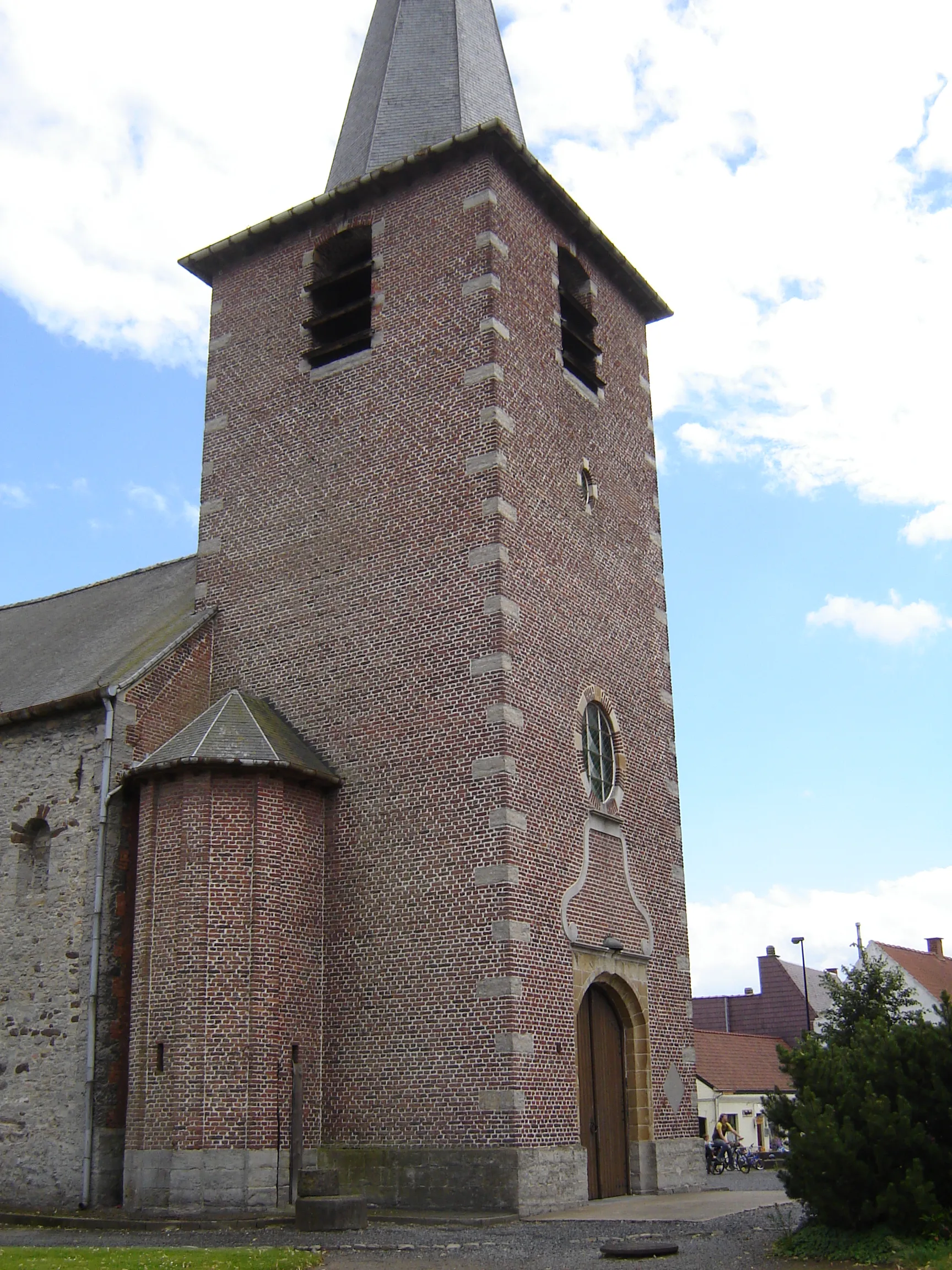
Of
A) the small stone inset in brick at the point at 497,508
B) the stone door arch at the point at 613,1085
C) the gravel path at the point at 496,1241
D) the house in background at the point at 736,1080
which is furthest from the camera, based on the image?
the house in background at the point at 736,1080

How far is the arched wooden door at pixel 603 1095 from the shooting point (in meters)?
14.7

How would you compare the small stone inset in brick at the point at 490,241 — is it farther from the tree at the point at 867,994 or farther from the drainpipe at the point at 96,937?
the tree at the point at 867,994

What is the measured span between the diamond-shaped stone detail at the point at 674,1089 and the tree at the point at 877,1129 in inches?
255

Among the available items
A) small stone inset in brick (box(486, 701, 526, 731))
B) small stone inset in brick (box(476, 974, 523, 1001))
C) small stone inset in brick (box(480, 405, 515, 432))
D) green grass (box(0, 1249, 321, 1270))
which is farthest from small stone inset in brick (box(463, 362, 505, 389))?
green grass (box(0, 1249, 321, 1270))

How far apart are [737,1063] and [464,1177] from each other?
27112 millimetres

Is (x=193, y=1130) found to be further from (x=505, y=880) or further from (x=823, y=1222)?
(x=823, y=1222)

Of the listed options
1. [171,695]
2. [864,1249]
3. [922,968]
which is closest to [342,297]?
[171,695]

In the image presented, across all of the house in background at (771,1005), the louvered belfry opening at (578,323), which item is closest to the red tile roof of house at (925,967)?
the house in background at (771,1005)

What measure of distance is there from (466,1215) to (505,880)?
133 inches

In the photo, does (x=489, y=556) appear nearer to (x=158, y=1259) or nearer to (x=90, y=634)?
(x=90, y=634)

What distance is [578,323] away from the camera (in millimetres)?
19078

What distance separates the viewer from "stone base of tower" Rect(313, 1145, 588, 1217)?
1265cm

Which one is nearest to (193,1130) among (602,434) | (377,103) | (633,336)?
(602,434)

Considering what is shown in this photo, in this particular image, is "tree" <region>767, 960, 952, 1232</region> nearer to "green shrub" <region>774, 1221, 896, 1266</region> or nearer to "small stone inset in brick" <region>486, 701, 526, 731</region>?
"green shrub" <region>774, 1221, 896, 1266</region>
